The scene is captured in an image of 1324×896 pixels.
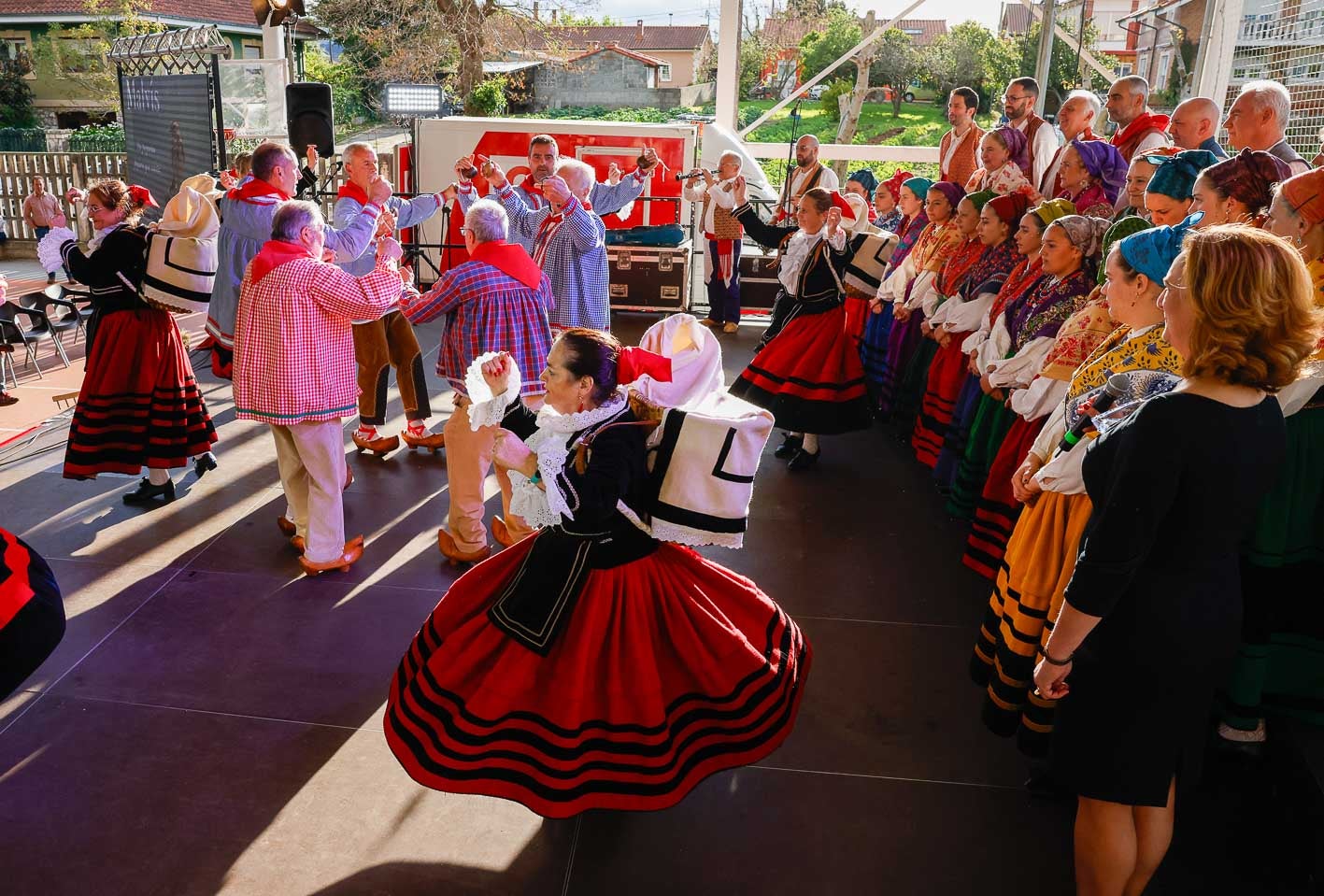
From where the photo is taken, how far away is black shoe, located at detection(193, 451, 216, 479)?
17.6 ft

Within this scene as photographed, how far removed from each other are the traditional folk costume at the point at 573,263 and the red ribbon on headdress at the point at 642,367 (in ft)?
9.45

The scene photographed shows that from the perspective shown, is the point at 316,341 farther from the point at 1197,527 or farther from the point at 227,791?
the point at 1197,527

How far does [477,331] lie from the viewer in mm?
4230

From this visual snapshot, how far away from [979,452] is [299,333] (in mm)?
2744

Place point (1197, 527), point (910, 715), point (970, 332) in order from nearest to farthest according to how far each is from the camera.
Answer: point (1197, 527)
point (910, 715)
point (970, 332)

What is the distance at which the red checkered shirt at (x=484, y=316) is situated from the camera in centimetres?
416

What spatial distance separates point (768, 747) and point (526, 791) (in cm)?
60

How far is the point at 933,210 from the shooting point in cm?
537

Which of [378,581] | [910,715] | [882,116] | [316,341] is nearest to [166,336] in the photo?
[316,341]

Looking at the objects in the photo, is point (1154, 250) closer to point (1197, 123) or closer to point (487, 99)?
point (1197, 123)

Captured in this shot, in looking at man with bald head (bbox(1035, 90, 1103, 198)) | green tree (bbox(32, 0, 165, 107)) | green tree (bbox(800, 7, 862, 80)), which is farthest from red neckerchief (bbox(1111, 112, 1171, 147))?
green tree (bbox(32, 0, 165, 107))

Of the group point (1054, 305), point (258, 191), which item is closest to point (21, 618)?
point (1054, 305)

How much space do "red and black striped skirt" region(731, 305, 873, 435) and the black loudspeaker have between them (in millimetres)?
4734

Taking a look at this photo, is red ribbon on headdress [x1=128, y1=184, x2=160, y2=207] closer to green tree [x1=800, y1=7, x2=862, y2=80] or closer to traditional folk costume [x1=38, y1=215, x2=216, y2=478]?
traditional folk costume [x1=38, y1=215, x2=216, y2=478]
